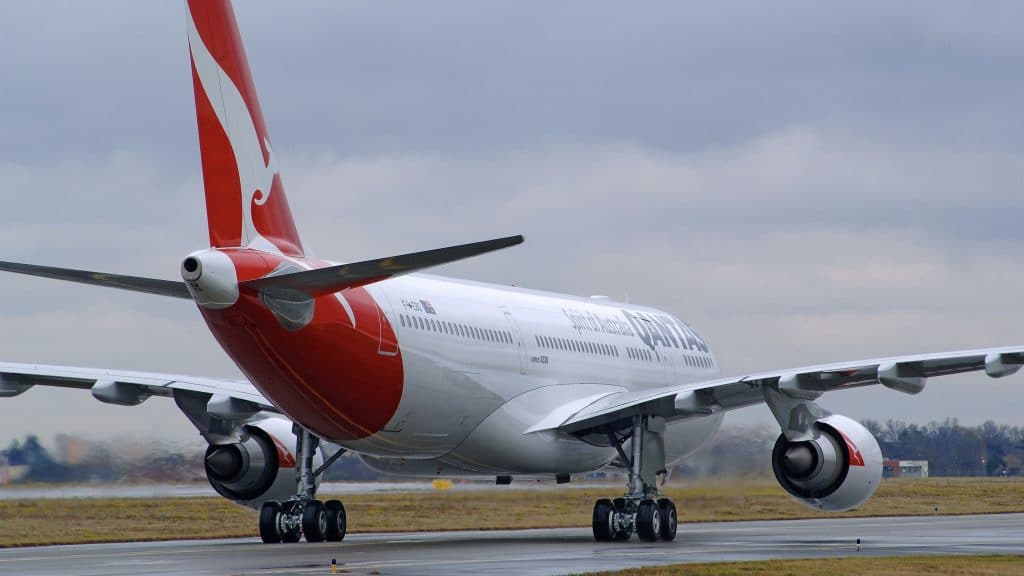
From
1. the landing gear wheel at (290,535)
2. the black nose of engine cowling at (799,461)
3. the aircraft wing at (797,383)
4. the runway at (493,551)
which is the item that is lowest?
the runway at (493,551)

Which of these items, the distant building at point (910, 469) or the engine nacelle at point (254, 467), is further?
the distant building at point (910, 469)

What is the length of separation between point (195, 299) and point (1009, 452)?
4303 centimetres

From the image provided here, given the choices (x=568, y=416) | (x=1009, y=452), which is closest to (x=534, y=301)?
(x=568, y=416)

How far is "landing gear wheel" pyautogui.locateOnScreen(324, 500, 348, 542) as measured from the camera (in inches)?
993

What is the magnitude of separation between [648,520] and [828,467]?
10.4 feet

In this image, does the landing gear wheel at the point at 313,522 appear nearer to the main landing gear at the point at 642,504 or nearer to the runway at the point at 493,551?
the runway at the point at 493,551

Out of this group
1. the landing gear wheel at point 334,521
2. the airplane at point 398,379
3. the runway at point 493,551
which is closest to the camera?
the runway at point 493,551

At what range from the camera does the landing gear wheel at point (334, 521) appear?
993 inches

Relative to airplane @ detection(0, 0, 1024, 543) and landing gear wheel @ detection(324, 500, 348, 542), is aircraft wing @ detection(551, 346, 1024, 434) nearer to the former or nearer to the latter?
airplane @ detection(0, 0, 1024, 543)

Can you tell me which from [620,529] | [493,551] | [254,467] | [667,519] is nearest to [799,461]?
[667,519]

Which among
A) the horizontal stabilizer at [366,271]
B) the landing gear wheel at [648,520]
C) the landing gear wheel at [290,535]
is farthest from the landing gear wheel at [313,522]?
the horizontal stabilizer at [366,271]

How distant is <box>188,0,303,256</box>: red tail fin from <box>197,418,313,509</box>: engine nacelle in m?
6.18

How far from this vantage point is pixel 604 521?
2605 centimetres

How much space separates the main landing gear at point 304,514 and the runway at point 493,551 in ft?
1.23
